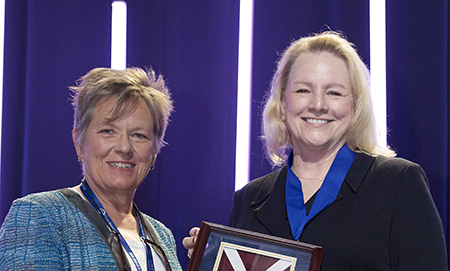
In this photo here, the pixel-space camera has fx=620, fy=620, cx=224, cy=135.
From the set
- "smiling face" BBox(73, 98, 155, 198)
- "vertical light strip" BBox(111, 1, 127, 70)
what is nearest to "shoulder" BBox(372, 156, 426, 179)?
"smiling face" BBox(73, 98, 155, 198)

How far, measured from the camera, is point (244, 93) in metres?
2.79

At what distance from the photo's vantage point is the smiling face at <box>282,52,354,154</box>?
1939mm

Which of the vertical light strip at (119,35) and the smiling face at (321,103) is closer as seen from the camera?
the smiling face at (321,103)

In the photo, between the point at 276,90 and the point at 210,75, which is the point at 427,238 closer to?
the point at 276,90

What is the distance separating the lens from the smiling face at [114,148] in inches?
82.7

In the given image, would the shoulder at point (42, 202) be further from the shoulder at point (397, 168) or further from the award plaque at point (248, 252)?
the shoulder at point (397, 168)

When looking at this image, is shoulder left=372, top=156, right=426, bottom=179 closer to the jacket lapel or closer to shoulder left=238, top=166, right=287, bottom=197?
the jacket lapel

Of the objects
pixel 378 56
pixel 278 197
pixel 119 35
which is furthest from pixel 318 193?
pixel 119 35

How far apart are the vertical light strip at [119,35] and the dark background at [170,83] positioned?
0.03m

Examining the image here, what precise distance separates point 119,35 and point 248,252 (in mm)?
1503

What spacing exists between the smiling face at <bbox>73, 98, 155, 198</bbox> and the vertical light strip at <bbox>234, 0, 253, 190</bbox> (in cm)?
69

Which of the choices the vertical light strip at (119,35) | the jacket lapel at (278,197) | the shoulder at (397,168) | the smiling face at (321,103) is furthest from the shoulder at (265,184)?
the vertical light strip at (119,35)

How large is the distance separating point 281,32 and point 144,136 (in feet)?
3.01

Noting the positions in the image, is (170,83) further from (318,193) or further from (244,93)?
(318,193)
